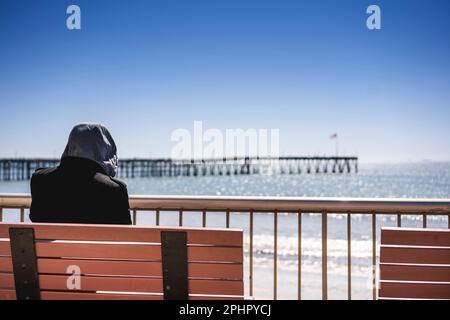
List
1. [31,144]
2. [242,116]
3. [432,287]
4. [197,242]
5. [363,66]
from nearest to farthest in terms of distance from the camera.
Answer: [197,242] → [432,287] → [363,66] → [242,116] → [31,144]

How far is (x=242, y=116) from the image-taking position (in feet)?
220

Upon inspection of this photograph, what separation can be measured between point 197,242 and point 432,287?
41.9 inches

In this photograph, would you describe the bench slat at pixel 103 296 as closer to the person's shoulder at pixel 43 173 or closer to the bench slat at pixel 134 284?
the bench slat at pixel 134 284

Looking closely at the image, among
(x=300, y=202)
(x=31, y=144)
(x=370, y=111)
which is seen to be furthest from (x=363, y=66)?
(x=300, y=202)

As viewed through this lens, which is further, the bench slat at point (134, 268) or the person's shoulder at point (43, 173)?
the person's shoulder at point (43, 173)

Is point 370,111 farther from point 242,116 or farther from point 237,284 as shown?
point 237,284

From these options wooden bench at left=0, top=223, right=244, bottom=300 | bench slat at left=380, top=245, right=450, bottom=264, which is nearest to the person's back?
wooden bench at left=0, top=223, right=244, bottom=300

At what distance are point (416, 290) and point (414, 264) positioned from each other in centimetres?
13

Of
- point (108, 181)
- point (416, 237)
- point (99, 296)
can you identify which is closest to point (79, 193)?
point (108, 181)

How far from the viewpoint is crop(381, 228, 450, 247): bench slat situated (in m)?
2.14

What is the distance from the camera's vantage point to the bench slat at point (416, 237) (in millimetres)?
2143

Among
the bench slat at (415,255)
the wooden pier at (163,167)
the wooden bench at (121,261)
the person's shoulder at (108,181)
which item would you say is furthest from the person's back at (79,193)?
the wooden pier at (163,167)

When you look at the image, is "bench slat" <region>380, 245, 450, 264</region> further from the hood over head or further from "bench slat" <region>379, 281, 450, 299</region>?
the hood over head

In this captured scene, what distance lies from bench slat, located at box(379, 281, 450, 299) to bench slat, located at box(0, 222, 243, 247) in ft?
2.41
